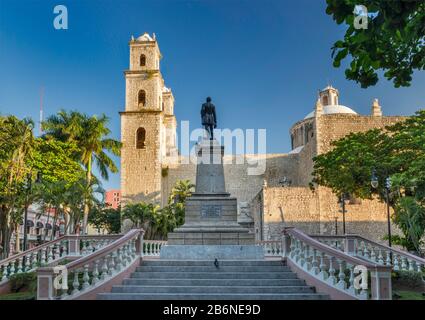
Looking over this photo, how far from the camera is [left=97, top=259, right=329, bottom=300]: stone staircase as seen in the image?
8.90 m

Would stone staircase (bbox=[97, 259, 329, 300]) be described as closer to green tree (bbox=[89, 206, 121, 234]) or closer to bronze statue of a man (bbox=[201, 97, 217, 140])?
bronze statue of a man (bbox=[201, 97, 217, 140])

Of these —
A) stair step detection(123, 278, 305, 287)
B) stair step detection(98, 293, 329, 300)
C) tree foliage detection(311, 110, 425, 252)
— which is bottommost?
stair step detection(98, 293, 329, 300)

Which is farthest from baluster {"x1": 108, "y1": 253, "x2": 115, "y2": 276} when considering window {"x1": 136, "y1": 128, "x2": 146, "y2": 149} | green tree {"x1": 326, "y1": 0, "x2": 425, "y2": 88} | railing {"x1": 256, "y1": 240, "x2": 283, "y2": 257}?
window {"x1": 136, "y1": 128, "x2": 146, "y2": 149}

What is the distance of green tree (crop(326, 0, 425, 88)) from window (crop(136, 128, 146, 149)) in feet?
128

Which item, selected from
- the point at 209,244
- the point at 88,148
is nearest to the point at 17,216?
the point at 88,148

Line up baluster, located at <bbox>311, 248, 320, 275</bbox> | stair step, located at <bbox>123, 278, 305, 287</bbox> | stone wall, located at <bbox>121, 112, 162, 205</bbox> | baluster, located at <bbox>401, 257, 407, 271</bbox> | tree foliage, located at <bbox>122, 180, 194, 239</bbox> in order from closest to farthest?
1. baluster, located at <bbox>311, 248, 320, 275</bbox>
2. stair step, located at <bbox>123, 278, 305, 287</bbox>
3. baluster, located at <bbox>401, 257, 407, 271</bbox>
4. tree foliage, located at <bbox>122, 180, 194, 239</bbox>
5. stone wall, located at <bbox>121, 112, 162, 205</bbox>

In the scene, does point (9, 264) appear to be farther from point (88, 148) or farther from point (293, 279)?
point (88, 148)

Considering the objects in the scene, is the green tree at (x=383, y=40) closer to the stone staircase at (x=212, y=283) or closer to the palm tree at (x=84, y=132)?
the stone staircase at (x=212, y=283)

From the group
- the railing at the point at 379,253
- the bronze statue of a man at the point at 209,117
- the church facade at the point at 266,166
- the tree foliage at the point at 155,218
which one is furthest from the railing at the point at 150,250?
the church facade at the point at 266,166

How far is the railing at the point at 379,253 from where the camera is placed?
510 inches

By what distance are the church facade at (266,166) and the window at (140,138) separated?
5cm

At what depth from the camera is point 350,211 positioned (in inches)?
1411

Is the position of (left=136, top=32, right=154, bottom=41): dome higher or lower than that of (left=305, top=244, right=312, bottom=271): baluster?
higher

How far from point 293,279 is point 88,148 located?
97.4 ft
